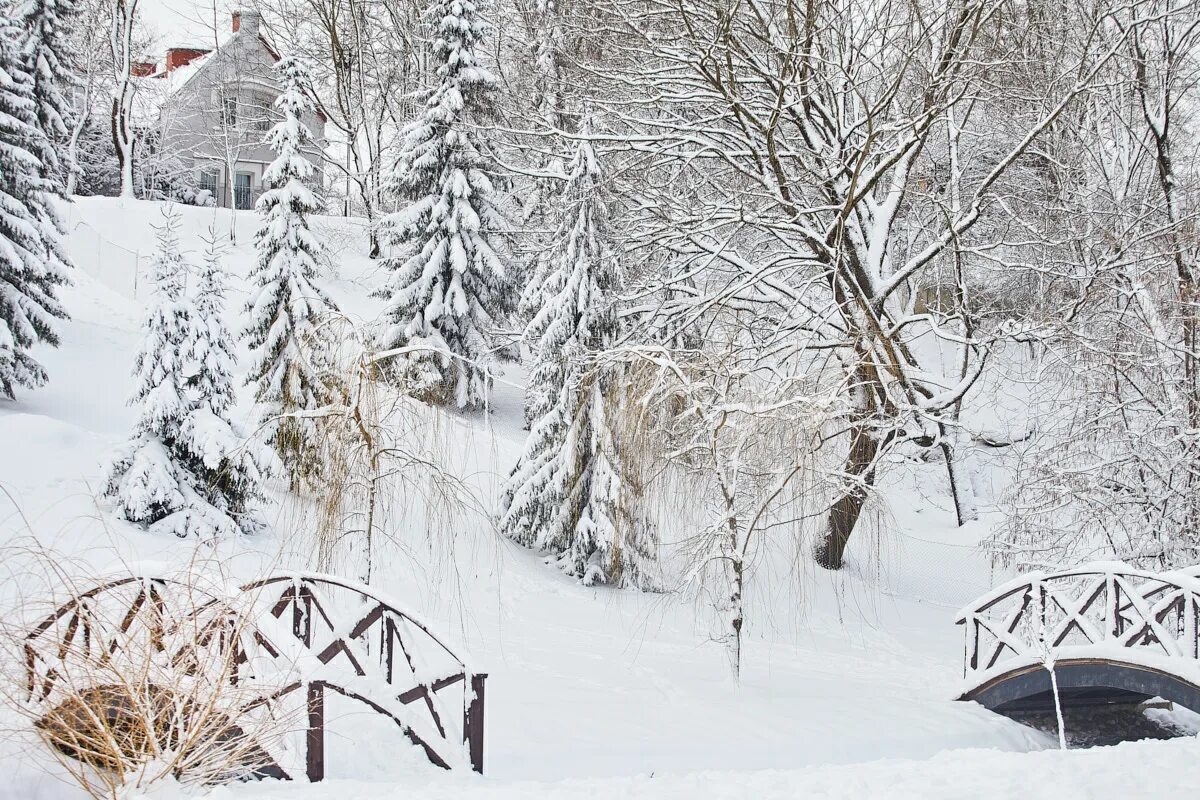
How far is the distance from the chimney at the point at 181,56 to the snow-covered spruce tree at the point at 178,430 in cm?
3331

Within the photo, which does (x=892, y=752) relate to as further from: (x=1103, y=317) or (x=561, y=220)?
(x=561, y=220)

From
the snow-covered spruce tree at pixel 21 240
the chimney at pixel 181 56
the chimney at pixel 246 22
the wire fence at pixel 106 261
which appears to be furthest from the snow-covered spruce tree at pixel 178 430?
the chimney at pixel 181 56

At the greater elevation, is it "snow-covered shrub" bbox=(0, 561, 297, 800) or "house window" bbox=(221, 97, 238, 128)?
"house window" bbox=(221, 97, 238, 128)

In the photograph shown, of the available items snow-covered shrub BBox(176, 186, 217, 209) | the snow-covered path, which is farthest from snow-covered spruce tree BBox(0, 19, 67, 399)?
snow-covered shrub BBox(176, 186, 217, 209)

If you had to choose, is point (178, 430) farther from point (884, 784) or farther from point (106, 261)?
point (106, 261)

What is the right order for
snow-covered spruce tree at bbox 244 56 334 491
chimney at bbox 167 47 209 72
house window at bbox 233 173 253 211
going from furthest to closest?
chimney at bbox 167 47 209 72 → house window at bbox 233 173 253 211 → snow-covered spruce tree at bbox 244 56 334 491

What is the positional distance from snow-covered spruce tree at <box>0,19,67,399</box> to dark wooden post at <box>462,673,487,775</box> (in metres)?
11.4

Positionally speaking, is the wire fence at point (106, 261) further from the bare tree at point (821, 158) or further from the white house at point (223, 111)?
the bare tree at point (821, 158)

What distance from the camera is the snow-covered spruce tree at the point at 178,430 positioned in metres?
12.8

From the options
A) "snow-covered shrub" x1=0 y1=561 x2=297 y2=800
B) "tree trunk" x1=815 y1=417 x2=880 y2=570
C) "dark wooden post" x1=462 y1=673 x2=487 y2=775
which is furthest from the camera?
"tree trunk" x1=815 y1=417 x2=880 y2=570

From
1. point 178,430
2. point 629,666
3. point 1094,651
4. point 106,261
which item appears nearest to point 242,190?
point 106,261

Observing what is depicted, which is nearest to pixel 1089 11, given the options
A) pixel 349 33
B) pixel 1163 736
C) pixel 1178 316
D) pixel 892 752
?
pixel 1178 316

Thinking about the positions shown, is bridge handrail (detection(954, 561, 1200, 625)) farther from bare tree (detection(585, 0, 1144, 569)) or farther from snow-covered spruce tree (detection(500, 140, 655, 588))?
snow-covered spruce tree (detection(500, 140, 655, 588))

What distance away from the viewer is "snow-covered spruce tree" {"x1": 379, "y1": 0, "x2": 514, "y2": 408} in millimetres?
21078
